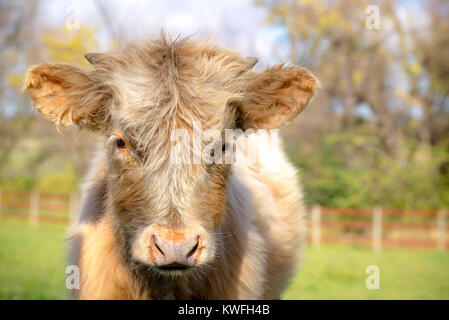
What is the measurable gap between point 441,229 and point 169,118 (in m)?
19.2

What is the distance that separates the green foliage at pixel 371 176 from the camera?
70.5 feet

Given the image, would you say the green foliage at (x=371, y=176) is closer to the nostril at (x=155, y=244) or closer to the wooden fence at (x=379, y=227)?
the wooden fence at (x=379, y=227)

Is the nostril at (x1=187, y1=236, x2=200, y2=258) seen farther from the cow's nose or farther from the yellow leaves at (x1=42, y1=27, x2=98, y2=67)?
the yellow leaves at (x1=42, y1=27, x2=98, y2=67)

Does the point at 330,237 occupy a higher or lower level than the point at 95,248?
lower

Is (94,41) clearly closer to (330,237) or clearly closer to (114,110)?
(330,237)

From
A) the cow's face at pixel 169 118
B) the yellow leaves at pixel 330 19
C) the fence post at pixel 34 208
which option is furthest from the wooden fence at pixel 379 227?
the cow's face at pixel 169 118

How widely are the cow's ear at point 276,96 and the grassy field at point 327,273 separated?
314cm

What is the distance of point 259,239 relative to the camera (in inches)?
173

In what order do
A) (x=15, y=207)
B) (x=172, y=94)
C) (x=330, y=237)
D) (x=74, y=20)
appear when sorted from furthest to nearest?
(x=15, y=207) < (x=330, y=237) < (x=74, y=20) < (x=172, y=94)

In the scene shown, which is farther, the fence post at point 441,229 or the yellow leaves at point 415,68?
the yellow leaves at point 415,68

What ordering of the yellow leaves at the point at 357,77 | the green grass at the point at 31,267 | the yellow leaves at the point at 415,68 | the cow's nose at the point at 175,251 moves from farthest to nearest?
1. the yellow leaves at the point at 357,77
2. the yellow leaves at the point at 415,68
3. the green grass at the point at 31,267
4. the cow's nose at the point at 175,251

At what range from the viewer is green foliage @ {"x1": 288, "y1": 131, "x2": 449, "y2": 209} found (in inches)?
846

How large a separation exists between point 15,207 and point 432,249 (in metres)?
20.9

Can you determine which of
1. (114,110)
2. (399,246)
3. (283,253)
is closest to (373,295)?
(283,253)
